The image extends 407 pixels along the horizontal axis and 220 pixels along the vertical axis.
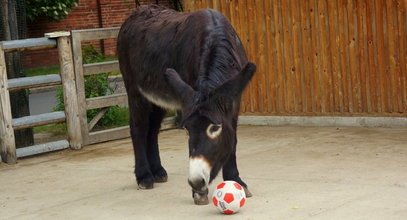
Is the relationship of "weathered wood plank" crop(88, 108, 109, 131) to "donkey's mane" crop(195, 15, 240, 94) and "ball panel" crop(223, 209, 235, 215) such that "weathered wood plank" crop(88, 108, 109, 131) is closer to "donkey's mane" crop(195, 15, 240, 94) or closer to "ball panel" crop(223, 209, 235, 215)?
"donkey's mane" crop(195, 15, 240, 94)

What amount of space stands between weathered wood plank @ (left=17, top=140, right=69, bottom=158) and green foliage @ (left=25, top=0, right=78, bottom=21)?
1644cm

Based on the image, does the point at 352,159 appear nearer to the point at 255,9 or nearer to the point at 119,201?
the point at 119,201

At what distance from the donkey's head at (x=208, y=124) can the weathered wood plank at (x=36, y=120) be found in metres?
4.38

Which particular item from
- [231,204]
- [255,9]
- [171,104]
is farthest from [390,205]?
[255,9]

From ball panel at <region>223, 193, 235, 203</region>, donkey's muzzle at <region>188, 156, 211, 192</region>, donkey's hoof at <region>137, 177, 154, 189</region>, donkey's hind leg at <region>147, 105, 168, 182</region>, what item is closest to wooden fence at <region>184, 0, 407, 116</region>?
donkey's hind leg at <region>147, 105, 168, 182</region>

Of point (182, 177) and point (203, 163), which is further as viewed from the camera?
point (182, 177)

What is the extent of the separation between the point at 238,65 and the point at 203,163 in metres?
1.11

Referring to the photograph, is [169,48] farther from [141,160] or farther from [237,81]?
[237,81]

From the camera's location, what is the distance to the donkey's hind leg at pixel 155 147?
325 inches

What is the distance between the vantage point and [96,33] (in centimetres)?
1132

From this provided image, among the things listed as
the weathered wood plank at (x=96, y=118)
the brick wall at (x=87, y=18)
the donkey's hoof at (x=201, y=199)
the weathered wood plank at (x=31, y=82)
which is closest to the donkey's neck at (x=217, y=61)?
the donkey's hoof at (x=201, y=199)

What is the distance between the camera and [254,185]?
7664 millimetres

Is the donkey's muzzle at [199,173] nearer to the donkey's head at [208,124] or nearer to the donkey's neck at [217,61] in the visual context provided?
the donkey's head at [208,124]

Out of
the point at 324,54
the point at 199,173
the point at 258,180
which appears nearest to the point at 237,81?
the point at 199,173
